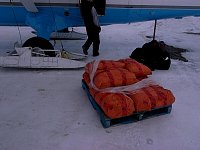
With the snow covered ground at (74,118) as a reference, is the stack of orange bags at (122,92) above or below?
above

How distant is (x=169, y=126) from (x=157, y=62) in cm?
210

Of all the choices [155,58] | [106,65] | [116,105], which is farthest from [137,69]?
[155,58]

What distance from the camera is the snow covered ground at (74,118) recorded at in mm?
2922

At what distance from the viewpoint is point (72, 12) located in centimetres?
579

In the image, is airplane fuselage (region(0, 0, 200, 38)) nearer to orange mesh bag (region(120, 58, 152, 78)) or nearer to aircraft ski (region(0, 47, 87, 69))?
aircraft ski (region(0, 47, 87, 69))

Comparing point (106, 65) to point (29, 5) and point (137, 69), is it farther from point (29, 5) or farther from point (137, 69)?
point (29, 5)

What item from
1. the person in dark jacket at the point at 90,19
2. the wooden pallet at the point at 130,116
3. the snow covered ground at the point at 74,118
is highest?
the person in dark jacket at the point at 90,19

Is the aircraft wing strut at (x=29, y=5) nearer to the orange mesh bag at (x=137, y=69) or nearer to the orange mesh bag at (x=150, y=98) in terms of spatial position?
the orange mesh bag at (x=137, y=69)

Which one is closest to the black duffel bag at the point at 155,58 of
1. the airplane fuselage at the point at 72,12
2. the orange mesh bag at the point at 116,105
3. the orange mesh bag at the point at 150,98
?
the airplane fuselage at the point at 72,12

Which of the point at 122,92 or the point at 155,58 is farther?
the point at 155,58

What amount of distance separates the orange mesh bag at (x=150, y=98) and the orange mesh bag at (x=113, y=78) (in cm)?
27

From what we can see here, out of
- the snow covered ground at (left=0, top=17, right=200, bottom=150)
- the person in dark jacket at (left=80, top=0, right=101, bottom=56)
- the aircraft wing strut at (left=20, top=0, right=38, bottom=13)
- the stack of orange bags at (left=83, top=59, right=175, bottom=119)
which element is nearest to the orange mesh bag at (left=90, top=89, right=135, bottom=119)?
the stack of orange bags at (left=83, top=59, right=175, bottom=119)

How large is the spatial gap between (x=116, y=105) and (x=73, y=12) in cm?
326

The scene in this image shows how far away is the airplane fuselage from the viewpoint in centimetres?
566
